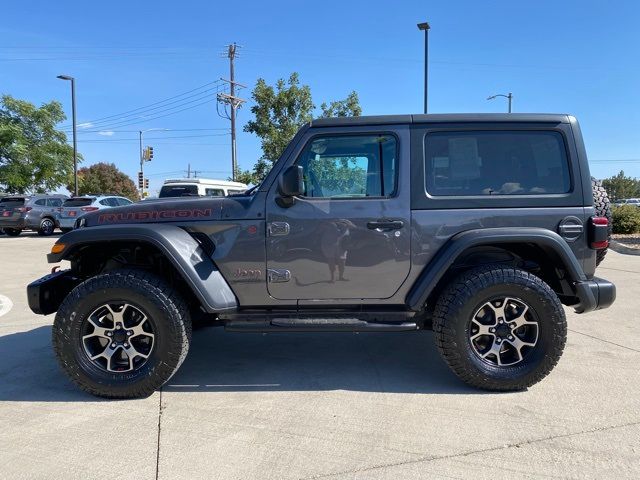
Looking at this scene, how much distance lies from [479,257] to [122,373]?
287 centimetres

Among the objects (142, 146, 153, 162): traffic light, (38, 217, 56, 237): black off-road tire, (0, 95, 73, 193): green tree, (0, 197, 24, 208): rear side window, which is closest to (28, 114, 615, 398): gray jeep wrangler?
(38, 217, 56, 237): black off-road tire

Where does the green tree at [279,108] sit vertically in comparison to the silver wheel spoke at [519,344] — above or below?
above

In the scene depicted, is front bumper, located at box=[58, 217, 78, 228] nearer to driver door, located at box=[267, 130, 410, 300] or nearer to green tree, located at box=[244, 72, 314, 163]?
green tree, located at box=[244, 72, 314, 163]

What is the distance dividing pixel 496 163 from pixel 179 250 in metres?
2.46

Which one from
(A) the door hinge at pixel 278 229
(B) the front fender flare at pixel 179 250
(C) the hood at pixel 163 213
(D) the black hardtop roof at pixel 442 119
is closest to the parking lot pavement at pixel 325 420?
(B) the front fender flare at pixel 179 250

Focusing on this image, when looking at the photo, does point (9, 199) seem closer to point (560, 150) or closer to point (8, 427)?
point (8, 427)

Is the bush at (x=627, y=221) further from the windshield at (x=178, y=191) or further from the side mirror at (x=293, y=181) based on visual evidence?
the side mirror at (x=293, y=181)

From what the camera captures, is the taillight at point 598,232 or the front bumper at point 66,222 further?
the front bumper at point 66,222

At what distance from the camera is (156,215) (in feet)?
11.8

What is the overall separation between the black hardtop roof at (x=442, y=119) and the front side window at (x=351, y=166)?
0.36ft

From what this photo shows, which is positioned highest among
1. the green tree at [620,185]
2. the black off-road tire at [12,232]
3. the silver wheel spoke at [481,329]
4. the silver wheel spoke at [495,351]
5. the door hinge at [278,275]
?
the green tree at [620,185]

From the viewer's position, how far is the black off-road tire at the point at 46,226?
19219 millimetres

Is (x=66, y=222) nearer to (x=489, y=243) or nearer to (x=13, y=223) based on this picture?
(x=13, y=223)

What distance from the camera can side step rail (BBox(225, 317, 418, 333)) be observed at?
346cm
